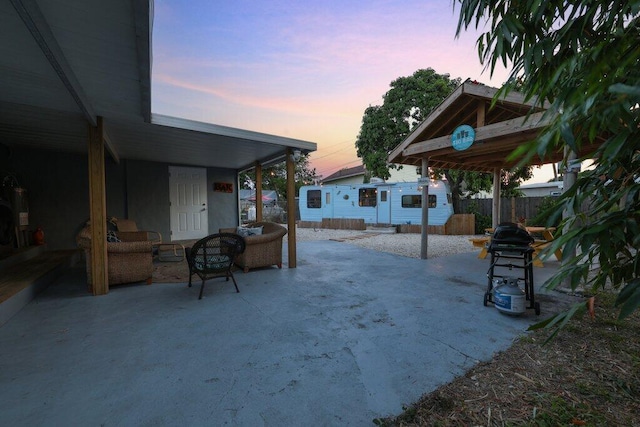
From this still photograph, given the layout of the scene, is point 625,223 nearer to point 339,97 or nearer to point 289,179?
point 289,179

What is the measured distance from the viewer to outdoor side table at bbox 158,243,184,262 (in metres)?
5.71

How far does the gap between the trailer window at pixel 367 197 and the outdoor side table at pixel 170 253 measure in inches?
330

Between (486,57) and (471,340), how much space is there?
225 cm

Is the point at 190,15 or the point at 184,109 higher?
the point at 190,15

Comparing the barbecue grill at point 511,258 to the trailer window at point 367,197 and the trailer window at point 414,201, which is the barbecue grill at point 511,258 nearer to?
the trailer window at point 414,201

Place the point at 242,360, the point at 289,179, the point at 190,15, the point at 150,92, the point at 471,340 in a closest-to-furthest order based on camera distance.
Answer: the point at 242,360, the point at 471,340, the point at 150,92, the point at 289,179, the point at 190,15

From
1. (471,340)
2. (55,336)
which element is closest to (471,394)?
(471,340)

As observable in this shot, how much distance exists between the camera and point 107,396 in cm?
171

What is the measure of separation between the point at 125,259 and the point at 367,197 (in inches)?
406

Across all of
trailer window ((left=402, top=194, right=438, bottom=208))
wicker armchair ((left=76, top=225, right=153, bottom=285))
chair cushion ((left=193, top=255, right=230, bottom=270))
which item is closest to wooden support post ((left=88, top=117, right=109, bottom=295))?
wicker armchair ((left=76, top=225, right=153, bottom=285))

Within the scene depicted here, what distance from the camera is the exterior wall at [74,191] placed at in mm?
5789

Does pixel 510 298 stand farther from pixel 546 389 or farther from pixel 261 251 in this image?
pixel 261 251

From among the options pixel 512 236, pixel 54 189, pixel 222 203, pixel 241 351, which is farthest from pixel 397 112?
pixel 241 351

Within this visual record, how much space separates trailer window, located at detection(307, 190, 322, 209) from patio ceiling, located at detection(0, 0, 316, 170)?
8.38 metres
